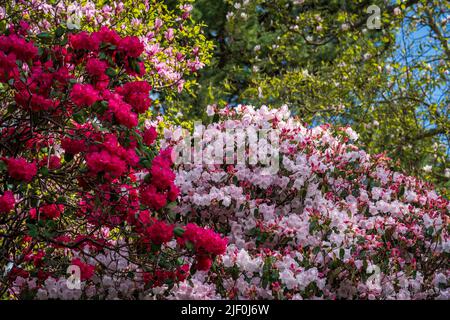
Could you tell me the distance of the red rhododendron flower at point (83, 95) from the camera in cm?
356

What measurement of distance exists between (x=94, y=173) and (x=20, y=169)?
381 mm

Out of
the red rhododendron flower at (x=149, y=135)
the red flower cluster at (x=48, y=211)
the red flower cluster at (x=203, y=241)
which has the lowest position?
the red flower cluster at (x=203, y=241)

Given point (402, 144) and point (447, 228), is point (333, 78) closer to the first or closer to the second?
point (402, 144)

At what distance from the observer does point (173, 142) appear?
5.02 metres

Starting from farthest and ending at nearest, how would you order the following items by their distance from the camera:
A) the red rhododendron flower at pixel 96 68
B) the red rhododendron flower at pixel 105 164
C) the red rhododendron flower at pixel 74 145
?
1. the red rhododendron flower at pixel 96 68
2. the red rhododendron flower at pixel 74 145
3. the red rhododendron flower at pixel 105 164

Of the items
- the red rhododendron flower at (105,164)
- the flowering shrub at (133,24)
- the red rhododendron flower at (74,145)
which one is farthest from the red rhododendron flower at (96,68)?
the flowering shrub at (133,24)

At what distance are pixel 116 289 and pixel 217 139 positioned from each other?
1493mm

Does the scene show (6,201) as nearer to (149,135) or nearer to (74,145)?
(74,145)

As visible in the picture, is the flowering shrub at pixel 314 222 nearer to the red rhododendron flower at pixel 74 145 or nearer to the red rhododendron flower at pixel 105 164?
the red rhododendron flower at pixel 105 164

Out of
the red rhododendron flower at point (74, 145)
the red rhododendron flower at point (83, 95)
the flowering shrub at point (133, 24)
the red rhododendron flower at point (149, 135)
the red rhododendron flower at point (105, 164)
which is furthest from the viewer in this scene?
the flowering shrub at point (133, 24)

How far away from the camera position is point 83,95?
11.7 ft

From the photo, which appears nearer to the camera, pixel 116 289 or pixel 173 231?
pixel 173 231

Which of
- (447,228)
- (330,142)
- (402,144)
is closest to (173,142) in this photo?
(330,142)
